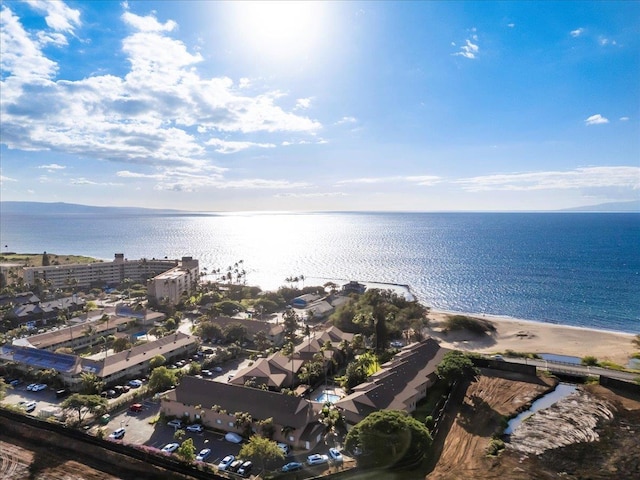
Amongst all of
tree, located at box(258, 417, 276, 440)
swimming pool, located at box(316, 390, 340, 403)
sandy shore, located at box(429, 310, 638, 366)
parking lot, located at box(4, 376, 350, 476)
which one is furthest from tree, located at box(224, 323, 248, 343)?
sandy shore, located at box(429, 310, 638, 366)

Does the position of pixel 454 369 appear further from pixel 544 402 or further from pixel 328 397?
pixel 328 397

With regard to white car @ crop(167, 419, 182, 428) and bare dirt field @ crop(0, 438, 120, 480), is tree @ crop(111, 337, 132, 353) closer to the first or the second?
bare dirt field @ crop(0, 438, 120, 480)

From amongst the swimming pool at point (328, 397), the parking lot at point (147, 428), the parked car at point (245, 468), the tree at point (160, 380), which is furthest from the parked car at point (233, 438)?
the tree at point (160, 380)

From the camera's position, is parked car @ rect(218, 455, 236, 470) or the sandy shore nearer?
parked car @ rect(218, 455, 236, 470)

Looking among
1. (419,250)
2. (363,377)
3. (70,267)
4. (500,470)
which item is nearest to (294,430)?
(363,377)

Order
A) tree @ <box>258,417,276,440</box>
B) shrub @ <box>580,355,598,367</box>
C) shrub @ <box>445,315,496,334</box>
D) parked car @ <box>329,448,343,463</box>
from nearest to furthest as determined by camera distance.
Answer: parked car @ <box>329,448,343,463</box>
tree @ <box>258,417,276,440</box>
shrub @ <box>580,355,598,367</box>
shrub @ <box>445,315,496,334</box>

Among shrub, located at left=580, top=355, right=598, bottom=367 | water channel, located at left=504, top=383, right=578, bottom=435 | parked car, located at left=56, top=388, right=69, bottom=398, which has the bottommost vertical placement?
parked car, located at left=56, top=388, right=69, bottom=398

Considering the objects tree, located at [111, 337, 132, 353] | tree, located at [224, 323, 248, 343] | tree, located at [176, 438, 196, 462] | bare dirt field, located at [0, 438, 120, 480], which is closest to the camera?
tree, located at [176, 438, 196, 462]
